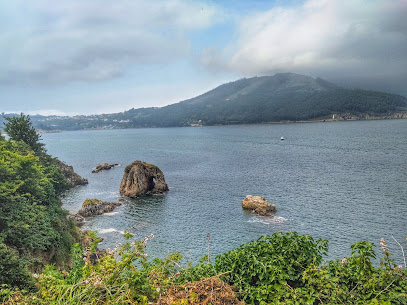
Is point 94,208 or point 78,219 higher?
point 94,208

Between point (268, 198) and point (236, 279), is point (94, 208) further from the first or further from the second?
point (236, 279)

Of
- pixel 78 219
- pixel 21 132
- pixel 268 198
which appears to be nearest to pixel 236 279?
pixel 78 219

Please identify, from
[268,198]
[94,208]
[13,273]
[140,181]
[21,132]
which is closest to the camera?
[13,273]

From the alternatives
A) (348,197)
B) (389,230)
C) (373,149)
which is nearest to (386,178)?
(348,197)

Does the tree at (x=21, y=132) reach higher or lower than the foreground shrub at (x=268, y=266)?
higher

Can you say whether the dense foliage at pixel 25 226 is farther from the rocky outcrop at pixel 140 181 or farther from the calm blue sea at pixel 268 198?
the rocky outcrop at pixel 140 181

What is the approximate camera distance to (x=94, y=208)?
44031mm

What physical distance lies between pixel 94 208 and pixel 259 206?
92.5 feet

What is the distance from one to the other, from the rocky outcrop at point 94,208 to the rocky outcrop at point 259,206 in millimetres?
23872

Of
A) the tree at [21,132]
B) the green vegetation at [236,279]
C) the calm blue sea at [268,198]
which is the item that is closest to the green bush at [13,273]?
the green vegetation at [236,279]

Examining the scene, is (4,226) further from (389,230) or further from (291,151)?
(291,151)

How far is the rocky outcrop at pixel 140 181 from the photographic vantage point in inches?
2095

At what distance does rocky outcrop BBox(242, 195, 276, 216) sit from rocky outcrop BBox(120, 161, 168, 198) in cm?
2026

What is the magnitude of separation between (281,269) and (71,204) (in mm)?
52044
